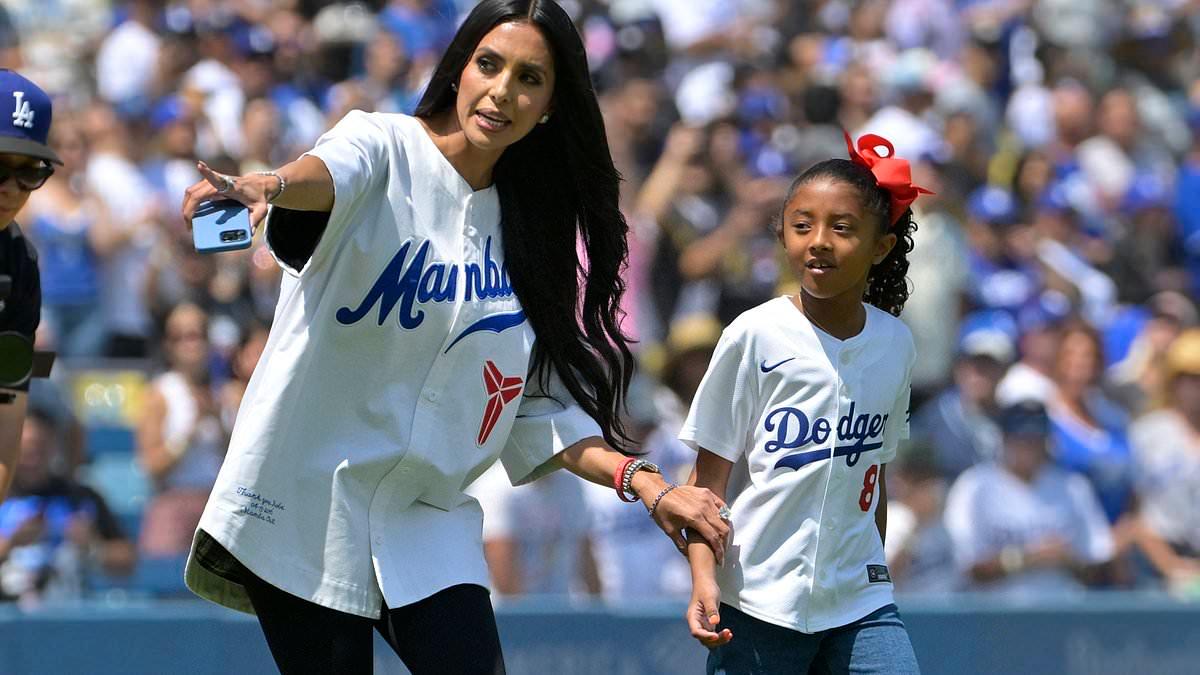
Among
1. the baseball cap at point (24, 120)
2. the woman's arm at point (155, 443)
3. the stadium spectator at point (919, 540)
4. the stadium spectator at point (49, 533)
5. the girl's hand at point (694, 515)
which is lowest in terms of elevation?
the stadium spectator at point (919, 540)

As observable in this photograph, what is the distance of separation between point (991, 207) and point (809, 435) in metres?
7.44

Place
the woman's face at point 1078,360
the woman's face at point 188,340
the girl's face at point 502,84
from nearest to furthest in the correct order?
the girl's face at point 502,84
the woman's face at point 188,340
the woman's face at point 1078,360

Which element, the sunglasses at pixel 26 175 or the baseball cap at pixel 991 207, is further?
the baseball cap at pixel 991 207

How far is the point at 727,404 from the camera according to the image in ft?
15.2

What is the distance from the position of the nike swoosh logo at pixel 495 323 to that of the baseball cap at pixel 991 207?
25.5 ft

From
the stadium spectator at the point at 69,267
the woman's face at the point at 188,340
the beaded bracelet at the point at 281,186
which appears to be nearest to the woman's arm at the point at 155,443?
the woman's face at the point at 188,340

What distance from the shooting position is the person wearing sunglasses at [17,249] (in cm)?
449

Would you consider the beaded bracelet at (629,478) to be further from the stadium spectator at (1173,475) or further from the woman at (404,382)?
the stadium spectator at (1173,475)

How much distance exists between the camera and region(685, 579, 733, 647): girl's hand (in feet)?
14.1

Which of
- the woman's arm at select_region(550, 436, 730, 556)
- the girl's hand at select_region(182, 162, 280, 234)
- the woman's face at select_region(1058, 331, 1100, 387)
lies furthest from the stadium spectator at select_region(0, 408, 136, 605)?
the woman's face at select_region(1058, 331, 1100, 387)

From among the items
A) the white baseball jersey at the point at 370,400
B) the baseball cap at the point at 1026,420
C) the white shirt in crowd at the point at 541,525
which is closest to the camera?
the white baseball jersey at the point at 370,400

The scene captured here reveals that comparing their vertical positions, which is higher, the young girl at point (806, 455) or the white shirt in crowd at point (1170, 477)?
the young girl at point (806, 455)

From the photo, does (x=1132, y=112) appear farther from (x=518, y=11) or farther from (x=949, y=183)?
(x=518, y=11)

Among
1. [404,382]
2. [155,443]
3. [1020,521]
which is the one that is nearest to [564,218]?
[404,382]
